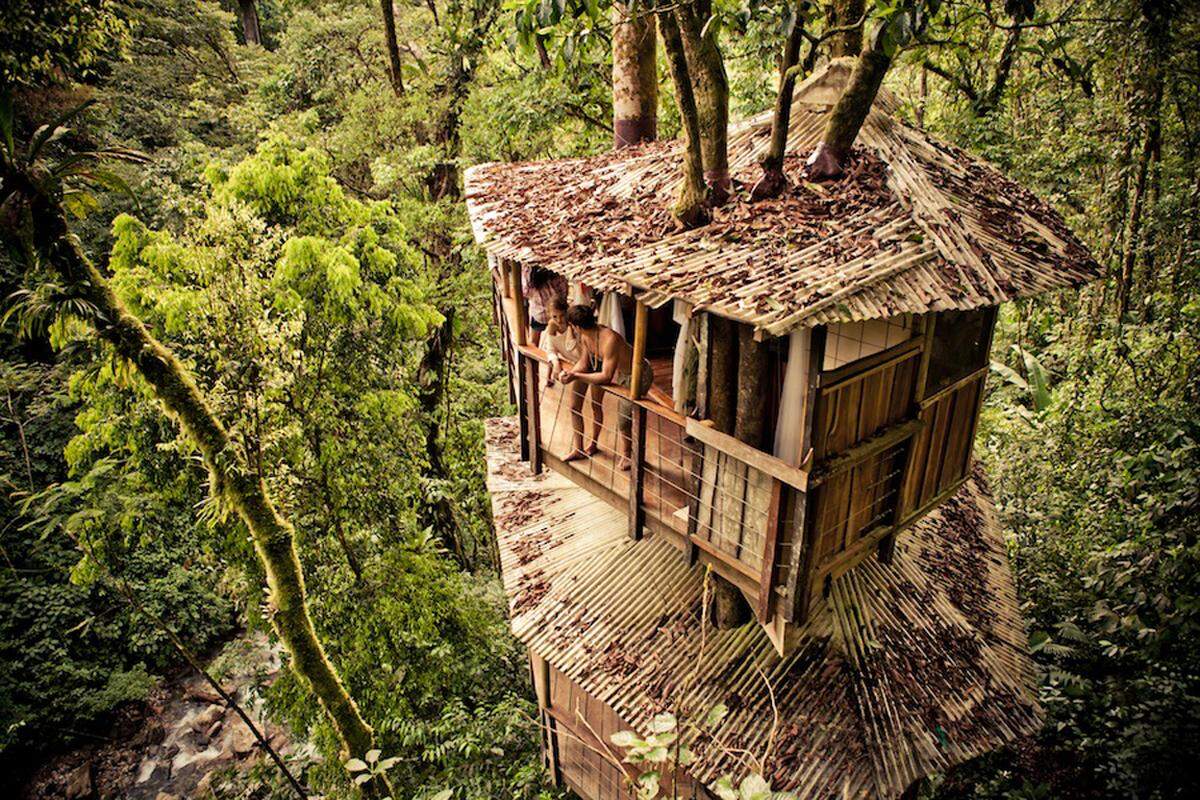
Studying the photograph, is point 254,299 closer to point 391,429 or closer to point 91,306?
point 91,306

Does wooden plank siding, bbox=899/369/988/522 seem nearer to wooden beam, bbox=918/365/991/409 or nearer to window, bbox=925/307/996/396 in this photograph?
wooden beam, bbox=918/365/991/409

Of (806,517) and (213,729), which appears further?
(213,729)

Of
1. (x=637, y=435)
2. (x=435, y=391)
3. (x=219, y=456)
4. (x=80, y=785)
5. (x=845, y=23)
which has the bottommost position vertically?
(x=80, y=785)

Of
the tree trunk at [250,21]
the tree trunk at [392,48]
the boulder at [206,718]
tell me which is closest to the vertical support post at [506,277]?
the tree trunk at [392,48]

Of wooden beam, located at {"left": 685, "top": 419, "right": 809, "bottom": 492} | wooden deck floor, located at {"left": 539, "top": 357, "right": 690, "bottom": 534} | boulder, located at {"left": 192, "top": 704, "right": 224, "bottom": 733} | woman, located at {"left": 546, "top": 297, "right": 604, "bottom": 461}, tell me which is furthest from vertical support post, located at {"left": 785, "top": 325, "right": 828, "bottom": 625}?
boulder, located at {"left": 192, "top": 704, "right": 224, "bottom": 733}

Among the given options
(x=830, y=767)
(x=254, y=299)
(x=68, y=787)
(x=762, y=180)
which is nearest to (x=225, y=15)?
(x=254, y=299)

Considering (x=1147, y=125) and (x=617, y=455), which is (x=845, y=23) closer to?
(x=617, y=455)

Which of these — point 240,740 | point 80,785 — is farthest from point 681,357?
point 80,785
